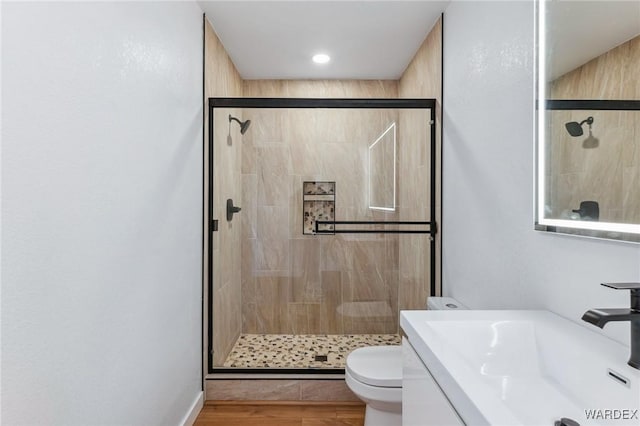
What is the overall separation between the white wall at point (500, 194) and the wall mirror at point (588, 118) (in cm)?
6

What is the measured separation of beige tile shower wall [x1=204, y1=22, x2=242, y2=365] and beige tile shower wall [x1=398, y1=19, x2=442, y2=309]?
1153mm

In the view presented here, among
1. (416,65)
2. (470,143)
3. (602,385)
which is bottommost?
(602,385)

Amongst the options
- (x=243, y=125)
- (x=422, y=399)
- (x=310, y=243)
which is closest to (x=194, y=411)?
(x=310, y=243)

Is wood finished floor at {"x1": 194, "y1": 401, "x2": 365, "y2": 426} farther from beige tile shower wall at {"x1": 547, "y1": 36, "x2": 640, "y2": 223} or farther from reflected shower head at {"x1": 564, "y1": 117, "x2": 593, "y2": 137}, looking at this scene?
reflected shower head at {"x1": 564, "y1": 117, "x2": 593, "y2": 137}

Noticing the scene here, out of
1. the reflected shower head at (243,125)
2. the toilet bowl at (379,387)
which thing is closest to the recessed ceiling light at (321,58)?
the reflected shower head at (243,125)

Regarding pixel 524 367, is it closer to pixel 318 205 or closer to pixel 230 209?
pixel 318 205

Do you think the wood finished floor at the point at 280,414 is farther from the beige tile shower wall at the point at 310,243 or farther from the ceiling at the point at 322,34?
the ceiling at the point at 322,34

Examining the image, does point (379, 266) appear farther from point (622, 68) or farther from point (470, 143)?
point (622, 68)

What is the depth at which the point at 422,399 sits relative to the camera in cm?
98

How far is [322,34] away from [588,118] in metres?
1.91

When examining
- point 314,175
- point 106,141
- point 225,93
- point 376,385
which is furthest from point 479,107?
point 225,93

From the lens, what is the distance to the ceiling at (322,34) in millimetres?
2174

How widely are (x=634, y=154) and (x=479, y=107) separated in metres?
0.92

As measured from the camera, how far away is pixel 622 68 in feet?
3.06
